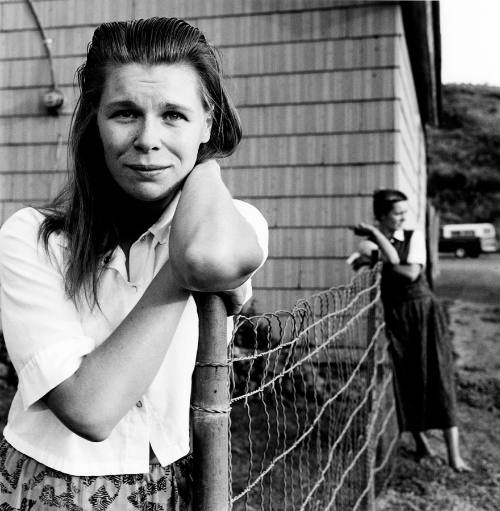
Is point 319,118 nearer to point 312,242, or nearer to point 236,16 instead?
point 312,242

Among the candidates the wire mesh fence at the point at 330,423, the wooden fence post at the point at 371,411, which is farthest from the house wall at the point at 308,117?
the wooden fence post at the point at 371,411

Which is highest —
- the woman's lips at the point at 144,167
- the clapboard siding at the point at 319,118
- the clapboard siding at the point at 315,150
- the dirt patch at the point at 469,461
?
the clapboard siding at the point at 319,118

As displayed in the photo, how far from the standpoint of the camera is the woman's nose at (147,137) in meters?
1.12

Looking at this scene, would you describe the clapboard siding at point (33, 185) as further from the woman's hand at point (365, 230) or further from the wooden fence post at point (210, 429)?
the wooden fence post at point (210, 429)

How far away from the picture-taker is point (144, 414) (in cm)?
116

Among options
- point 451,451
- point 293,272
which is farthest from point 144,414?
point 293,272

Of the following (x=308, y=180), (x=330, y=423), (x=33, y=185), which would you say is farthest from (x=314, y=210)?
(x=330, y=423)

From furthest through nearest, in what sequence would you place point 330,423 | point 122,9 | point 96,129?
point 122,9
point 330,423
point 96,129

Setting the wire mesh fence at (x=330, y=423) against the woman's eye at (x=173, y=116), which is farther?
the wire mesh fence at (x=330, y=423)

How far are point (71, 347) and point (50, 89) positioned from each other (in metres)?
5.85

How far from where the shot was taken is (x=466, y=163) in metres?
34.4

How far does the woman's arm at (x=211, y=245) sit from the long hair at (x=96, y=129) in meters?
0.24

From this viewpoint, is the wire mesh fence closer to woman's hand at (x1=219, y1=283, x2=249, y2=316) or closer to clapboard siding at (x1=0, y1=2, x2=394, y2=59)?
woman's hand at (x1=219, y1=283, x2=249, y2=316)

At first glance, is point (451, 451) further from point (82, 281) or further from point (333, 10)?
point (82, 281)
